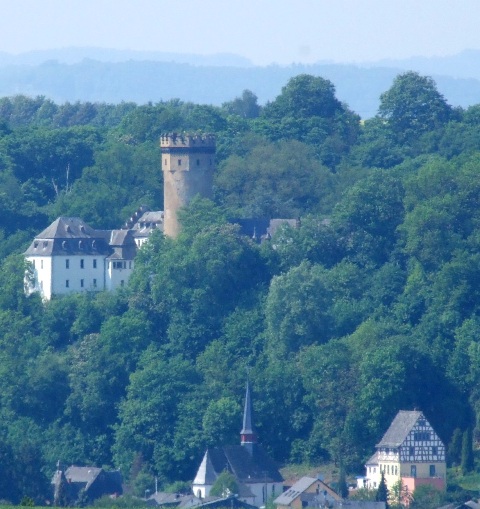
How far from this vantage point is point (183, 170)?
7788cm

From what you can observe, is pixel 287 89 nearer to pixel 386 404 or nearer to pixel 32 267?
pixel 32 267

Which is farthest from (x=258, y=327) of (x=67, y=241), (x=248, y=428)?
(x=67, y=241)

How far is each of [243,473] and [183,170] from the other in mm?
13929

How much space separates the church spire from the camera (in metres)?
69.8

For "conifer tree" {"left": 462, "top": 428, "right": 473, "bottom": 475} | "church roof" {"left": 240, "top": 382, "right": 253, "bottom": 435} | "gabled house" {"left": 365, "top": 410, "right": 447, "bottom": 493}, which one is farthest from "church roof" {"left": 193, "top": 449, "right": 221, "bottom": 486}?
"conifer tree" {"left": 462, "top": 428, "right": 473, "bottom": 475}

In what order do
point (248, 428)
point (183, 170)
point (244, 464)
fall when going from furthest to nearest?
1. point (183, 170)
2. point (248, 428)
3. point (244, 464)

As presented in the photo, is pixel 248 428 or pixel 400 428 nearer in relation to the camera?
pixel 400 428

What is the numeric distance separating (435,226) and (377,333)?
5.96 m

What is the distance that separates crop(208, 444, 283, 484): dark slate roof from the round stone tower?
1064 cm

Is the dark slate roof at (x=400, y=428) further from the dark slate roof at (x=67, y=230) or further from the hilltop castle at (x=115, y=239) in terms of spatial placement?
the dark slate roof at (x=67, y=230)

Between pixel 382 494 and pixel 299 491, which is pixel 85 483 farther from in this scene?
pixel 382 494

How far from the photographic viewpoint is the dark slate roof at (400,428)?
67250 millimetres

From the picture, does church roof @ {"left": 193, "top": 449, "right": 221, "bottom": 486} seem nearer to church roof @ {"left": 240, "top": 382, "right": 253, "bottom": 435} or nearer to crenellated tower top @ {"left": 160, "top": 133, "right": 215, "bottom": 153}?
church roof @ {"left": 240, "top": 382, "right": 253, "bottom": 435}

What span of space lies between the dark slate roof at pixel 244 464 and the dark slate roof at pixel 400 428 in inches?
140
